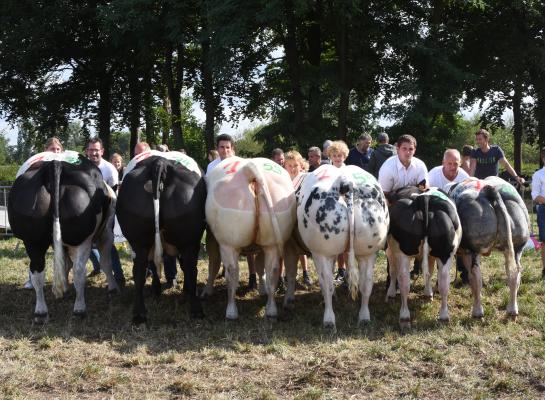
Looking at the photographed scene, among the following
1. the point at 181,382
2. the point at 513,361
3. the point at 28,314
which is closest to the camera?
the point at 181,382

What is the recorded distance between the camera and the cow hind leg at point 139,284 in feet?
21.6

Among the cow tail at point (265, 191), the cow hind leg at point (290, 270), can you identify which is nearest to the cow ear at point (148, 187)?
the cow tail at point (265, 191)

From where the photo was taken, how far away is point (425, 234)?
6227 millimetres

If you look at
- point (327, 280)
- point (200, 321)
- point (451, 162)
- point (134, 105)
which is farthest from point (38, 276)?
point (134, 105)

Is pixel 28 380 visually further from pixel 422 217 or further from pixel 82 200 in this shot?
pixel 422 217

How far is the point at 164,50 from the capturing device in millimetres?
22453

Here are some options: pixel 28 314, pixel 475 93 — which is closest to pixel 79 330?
pixel 28 314

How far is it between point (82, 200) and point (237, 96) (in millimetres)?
17341

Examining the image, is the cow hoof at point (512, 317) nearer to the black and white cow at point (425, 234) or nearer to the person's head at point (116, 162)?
the black and white cow at point (425, 234)

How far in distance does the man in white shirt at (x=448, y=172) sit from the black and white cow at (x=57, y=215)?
13.9 ft

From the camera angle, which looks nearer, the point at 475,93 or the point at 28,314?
the point at 28,314

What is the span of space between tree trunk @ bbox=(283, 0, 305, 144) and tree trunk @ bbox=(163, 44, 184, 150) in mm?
4219

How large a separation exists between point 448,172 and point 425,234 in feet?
5.94

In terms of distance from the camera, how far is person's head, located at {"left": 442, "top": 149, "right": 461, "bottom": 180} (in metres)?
7.55
